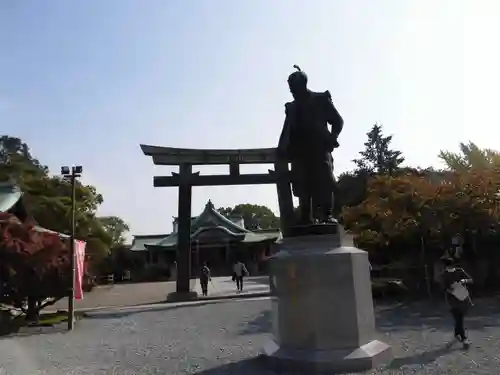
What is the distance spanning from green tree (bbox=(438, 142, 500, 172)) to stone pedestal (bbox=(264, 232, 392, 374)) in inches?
555

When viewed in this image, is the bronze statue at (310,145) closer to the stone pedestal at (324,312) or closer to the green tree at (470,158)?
the stone pedestal at (324,312)

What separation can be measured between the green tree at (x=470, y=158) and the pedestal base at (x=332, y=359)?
1429cm

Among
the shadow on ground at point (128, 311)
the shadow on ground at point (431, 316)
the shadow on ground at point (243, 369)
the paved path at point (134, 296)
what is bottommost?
the shadow on ground at point (431, 316)

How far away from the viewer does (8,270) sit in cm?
1407

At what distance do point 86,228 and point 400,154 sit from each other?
3087 cm

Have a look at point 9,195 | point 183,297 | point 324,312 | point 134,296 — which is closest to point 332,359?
point 324,312

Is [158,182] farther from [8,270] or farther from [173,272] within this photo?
[173,272]

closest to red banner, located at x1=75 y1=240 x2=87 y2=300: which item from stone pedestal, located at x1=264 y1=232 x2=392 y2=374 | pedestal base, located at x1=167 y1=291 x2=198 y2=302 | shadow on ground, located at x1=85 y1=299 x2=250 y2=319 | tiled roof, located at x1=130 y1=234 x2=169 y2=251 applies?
shadow on ground, located at x1=85 y1=299 x2=250 y2=319

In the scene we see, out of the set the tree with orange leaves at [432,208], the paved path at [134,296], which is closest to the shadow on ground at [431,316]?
the tree with orange leaves at [432,208]

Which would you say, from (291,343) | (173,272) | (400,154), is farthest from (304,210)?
(400,154)

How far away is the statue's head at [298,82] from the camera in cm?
769

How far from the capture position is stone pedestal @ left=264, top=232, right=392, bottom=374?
6.29 meters

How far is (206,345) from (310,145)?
440 cm

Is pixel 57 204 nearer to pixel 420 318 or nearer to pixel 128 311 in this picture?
pixel 128 311
